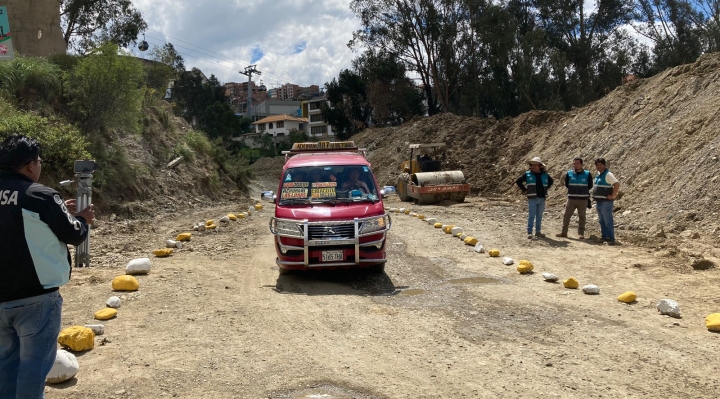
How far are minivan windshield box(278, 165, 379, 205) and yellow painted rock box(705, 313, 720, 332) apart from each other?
487 cm

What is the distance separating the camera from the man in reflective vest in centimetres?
1172

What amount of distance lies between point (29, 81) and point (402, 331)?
16.6 metres

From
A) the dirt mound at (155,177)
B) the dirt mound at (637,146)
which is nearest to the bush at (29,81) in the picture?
the dirt mound at (155,177)

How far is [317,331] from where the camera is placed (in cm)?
605

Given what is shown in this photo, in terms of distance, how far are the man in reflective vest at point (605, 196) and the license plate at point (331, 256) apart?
626 cm

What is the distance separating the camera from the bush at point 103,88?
1756 centimetres

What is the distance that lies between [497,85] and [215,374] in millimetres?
38264

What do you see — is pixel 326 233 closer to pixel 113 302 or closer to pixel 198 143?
pixel 113 302

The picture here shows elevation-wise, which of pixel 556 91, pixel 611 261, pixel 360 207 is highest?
pixel 556 91

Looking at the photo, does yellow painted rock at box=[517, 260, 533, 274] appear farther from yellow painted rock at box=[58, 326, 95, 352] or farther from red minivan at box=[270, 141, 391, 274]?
yellow painted rock at box=[58, 326, 95, 352]

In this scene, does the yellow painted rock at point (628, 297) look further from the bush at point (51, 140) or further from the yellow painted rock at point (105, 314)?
the bush at point (51, 140)

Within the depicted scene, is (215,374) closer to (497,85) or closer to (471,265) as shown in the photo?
(471,265)

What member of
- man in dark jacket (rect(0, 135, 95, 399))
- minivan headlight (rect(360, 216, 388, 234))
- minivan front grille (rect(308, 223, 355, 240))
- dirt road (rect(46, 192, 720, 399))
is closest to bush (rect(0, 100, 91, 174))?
dirt road (rect(46, 192, 720, 399))

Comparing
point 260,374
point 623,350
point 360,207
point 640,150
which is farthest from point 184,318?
point 640,150
